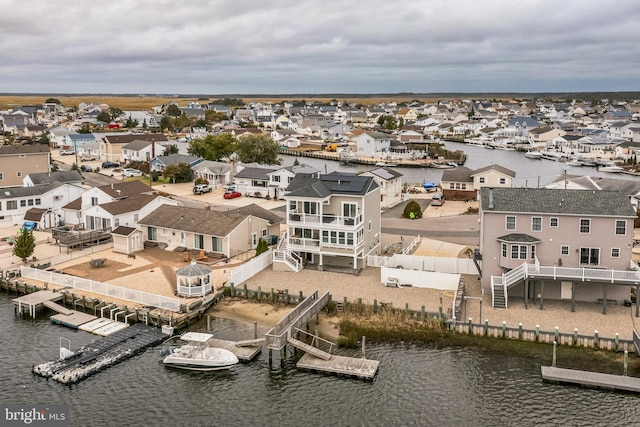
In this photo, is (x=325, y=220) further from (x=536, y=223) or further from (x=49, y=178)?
(x=49, y=178)

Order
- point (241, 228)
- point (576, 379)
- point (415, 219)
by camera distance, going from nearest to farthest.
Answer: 1. point (576, 379)
2. point (241, 228)
3. point (415, 219)

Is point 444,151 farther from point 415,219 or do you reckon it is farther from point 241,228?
point 241,228

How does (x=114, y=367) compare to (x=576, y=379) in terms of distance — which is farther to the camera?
(x=114, y=367)

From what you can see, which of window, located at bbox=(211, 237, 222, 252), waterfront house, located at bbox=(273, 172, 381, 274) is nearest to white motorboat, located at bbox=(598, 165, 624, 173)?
waterfront house, located at bbox=(273, 172, 381, 274)

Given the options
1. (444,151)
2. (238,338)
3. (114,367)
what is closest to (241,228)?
(238,338)

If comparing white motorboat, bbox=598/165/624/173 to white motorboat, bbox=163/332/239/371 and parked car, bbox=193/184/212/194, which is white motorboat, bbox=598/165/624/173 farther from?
white motorboat, bbox=163/332/239/371

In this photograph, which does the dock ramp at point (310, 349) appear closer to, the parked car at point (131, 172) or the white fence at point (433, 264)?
the white fence at point (433, 264)
